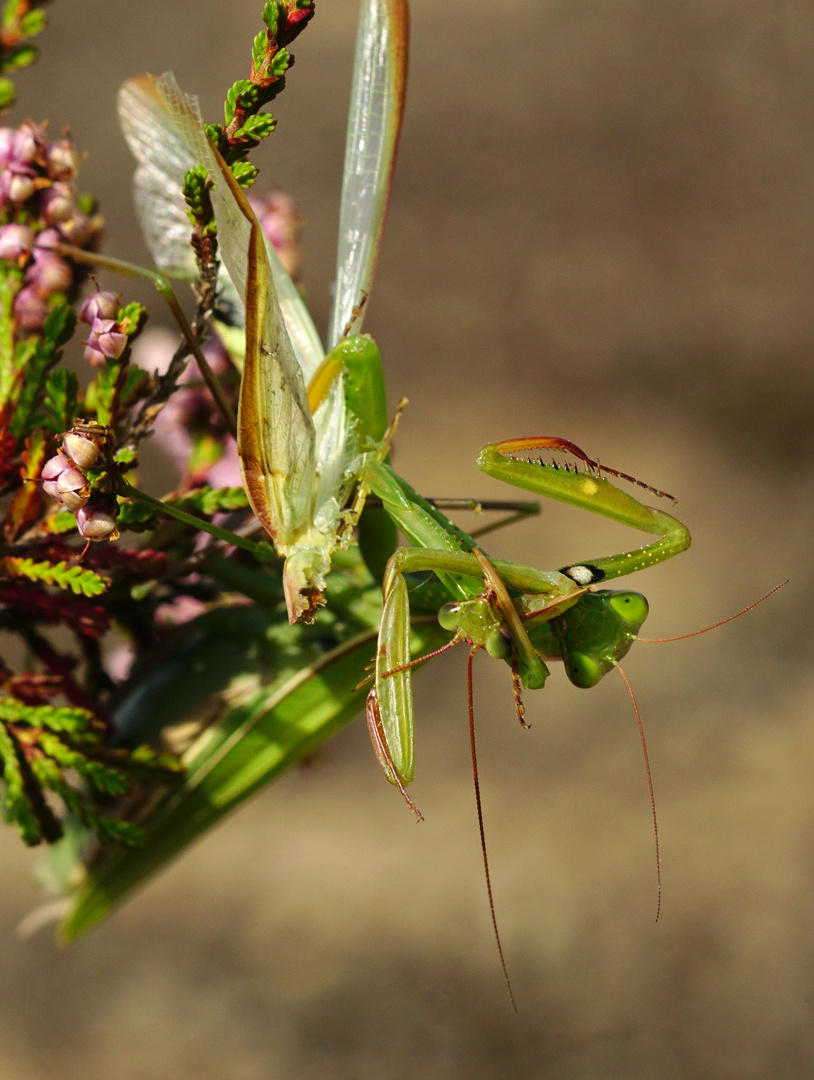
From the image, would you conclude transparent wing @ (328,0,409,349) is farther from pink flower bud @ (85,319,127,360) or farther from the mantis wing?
pink flower bud @ (85,319,127,360)

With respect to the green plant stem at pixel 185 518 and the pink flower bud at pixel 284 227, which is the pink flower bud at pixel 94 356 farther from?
the pink flower bud at pixel 284 227

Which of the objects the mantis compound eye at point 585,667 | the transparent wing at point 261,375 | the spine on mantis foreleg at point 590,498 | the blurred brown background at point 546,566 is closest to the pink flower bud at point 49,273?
the transparent wing at point 261,375

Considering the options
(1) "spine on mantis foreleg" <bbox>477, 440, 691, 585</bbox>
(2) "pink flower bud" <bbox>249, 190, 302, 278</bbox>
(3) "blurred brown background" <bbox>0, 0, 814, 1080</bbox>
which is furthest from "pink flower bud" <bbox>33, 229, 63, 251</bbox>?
(3) "blurred brown background" <bbox>0, 0, 814, 1080</bbox>

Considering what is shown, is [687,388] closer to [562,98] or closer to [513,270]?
[513,270]

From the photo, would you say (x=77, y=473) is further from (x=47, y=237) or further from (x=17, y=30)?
(x=17, y=30)

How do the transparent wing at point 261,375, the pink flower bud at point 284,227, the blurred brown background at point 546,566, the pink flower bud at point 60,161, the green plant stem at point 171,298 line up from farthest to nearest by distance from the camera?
Answer: the blurred brown background at point 546,566 < the pink flower bud at point 284,227 < the pink flower bud at point 60,161 < the green plant stem at point 171,298 < the transparent wing at point 261,375

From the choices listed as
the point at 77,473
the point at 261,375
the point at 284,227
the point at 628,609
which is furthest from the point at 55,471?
the point at 284,227

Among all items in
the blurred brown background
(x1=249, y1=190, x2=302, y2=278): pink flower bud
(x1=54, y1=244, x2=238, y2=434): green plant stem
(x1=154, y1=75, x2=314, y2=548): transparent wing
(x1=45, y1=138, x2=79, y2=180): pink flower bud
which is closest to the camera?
(x1=154, y1=75, x2=314, y2=548): transparent wing
